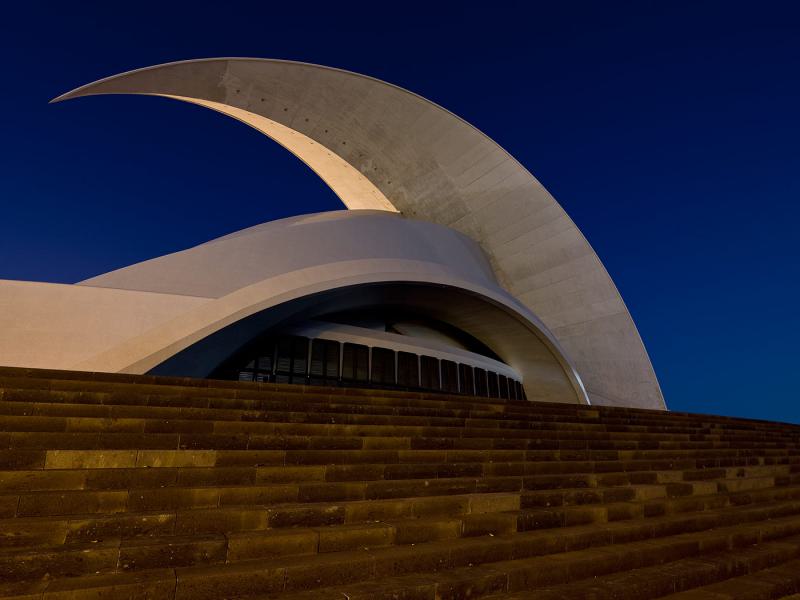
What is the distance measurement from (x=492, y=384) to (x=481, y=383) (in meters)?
0.85

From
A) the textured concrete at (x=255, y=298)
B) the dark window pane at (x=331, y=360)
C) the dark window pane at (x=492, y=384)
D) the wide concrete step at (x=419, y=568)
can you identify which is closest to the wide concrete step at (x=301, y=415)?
the wide concrete step at (x=419, y=568)

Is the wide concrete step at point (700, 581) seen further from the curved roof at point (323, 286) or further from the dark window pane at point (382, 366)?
the dark window pane at point (382, 366)

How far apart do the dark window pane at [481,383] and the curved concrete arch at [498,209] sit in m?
5.32

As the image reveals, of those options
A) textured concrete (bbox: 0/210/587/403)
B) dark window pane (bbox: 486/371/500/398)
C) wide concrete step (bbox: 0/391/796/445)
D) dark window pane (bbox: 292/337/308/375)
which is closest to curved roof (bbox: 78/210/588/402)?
textured concrete (bbox: 0/210/587/403)

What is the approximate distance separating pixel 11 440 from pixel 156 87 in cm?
1662

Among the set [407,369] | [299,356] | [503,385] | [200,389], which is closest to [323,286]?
[299,356]

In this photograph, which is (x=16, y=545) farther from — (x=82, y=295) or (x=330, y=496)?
(x=82, y=295)

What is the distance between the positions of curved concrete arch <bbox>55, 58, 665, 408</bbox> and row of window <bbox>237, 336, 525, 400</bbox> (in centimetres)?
599

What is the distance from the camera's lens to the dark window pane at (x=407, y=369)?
15.6 meters

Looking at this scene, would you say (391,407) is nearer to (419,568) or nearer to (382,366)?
(419,568)

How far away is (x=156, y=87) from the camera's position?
17.3 metres

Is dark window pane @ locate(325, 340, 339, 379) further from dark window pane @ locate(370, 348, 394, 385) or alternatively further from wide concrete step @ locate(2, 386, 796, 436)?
Result: wide concrete step @ locate(2, 386, 796, 436)

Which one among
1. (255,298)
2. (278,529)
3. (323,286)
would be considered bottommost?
(278,529)

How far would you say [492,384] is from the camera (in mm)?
18281
